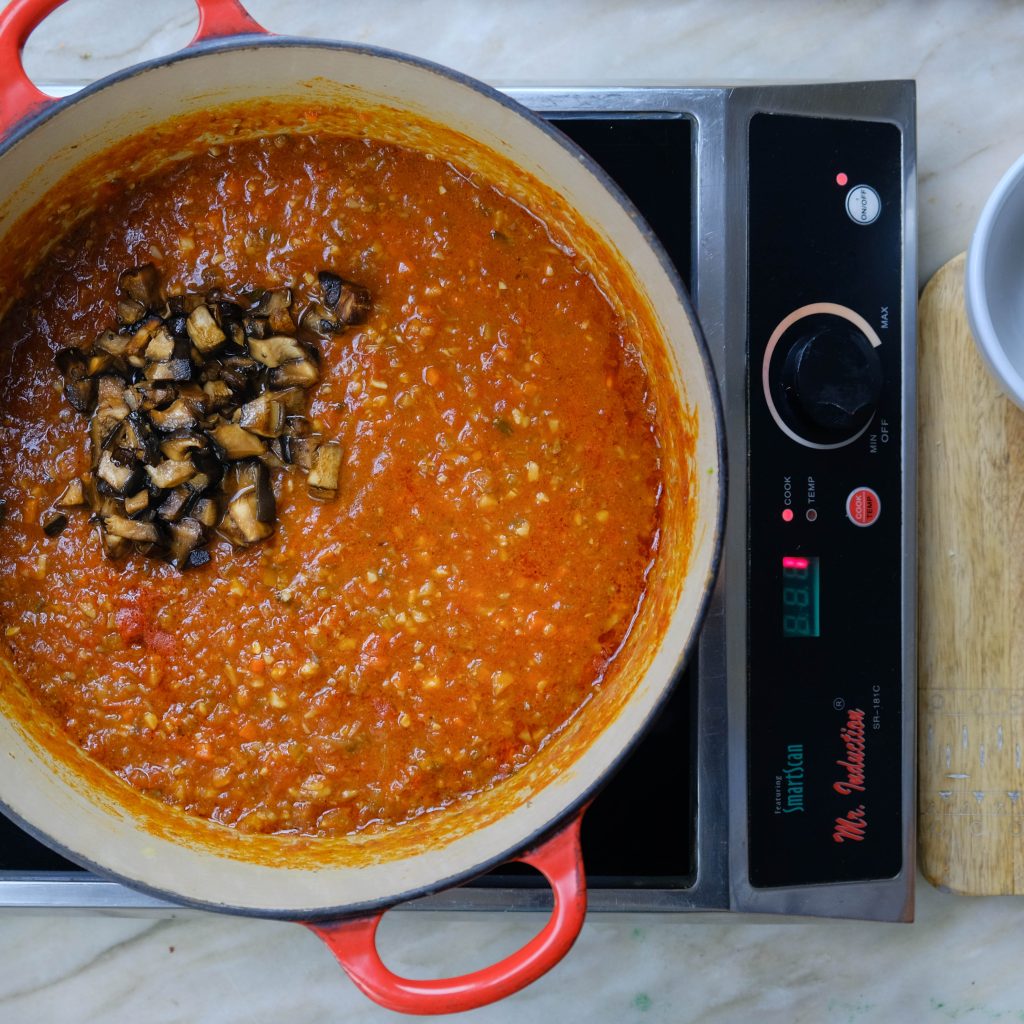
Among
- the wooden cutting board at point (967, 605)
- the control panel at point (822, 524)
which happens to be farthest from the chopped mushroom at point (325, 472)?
the wooden cutting board at point (967, 605)

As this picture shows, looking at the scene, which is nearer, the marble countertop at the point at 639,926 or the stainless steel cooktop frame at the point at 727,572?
the stainless steel cooktop frame at the point at 727,572

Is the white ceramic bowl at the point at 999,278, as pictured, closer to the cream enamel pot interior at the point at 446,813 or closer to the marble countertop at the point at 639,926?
the marble countertop at the point at 639,926

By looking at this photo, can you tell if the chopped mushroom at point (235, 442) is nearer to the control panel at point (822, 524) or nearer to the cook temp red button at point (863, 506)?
the control panel at point (822, 524)

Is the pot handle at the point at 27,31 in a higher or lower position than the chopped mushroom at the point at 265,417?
higher

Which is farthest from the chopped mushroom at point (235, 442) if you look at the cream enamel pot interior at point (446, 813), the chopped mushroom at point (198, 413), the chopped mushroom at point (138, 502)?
the cream enamel pot interior at point (446, 813)

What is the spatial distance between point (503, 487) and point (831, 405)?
1.38 feet

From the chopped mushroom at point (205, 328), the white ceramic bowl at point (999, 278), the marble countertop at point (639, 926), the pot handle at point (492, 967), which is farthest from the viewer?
the marble countertop at point (639, 926)

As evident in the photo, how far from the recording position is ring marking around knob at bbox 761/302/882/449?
1.27 meters

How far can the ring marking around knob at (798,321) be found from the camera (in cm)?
127

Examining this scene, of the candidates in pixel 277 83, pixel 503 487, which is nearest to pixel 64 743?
pixel 503 487

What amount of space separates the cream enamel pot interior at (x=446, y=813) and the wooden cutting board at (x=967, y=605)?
433mm

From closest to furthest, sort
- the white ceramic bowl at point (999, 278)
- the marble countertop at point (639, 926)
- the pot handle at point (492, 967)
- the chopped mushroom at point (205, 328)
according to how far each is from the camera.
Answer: the pot handle at point (492, 967), the chopped mushroom at point (205, 328), the white ceramic bowl at point (999, 278), the marble countertop at point (639, 926)

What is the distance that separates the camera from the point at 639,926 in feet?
4.91

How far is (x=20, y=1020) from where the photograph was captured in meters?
1.50
